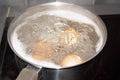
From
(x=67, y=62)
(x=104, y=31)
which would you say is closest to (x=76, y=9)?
(x=104, y=31)

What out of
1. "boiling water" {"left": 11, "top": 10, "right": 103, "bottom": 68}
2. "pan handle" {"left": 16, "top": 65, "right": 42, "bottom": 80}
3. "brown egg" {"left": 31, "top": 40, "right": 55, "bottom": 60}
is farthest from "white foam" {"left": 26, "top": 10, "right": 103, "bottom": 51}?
"pan handle" {"left": 16, "top": 65, "right": 42, "bottom": 80}

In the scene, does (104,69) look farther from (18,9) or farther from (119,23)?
(18,9)

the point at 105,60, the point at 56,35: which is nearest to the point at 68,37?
the point at 56,35

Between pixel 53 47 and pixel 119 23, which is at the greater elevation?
pixel 119 23

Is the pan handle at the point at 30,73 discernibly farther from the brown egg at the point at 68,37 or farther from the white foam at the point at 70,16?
the white foam at the point at 70,16

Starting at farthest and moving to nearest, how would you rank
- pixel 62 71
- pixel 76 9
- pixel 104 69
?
1. pixel 76 9
2. pixel 104 69
3. pixel 62 71

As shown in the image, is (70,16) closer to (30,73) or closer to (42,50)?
(42,50)

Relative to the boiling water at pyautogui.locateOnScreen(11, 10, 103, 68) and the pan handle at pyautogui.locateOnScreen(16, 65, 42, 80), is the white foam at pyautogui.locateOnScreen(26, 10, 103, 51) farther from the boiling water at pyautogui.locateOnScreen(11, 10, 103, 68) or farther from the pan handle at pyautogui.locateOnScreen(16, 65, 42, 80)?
the pan handle at pyautogui.locateOnScreen(16, 65, 42, 80)
